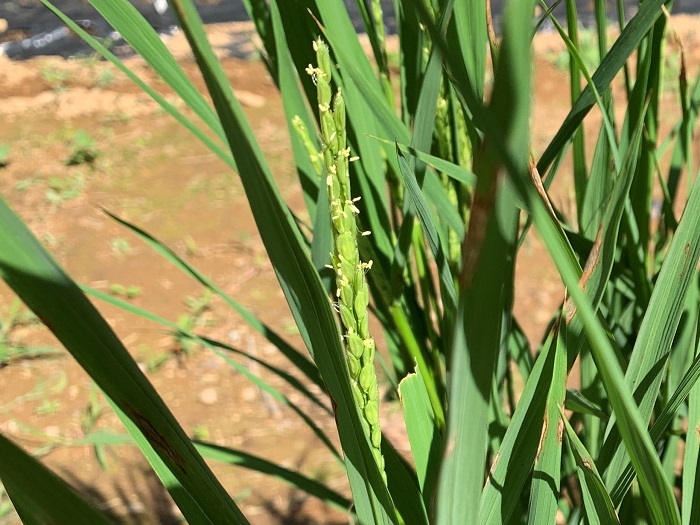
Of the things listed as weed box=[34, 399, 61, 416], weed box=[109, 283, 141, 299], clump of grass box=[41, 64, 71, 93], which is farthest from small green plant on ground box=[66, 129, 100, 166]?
weed box=[34, 399, 61, 416]

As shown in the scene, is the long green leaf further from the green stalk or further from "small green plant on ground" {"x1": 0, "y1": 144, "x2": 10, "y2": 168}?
"small green plant on ground" {"x1": 0, "y1": 144, "x2": 10, "y2": 168}

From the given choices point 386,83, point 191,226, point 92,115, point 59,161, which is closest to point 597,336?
point 386,83

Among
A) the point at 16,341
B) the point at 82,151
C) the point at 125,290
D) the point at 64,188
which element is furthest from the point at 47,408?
the point at 82,151

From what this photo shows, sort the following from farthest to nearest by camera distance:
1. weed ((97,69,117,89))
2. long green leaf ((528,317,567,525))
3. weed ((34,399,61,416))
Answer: weed ((97,69,117,89)) → weed ((34,399,61,416)) → long green leaf ((528,317,567,525))

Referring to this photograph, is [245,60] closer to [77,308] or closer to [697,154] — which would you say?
[697,154]

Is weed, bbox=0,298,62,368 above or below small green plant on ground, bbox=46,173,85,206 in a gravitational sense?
below

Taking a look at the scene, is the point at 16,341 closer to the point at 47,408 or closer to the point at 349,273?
the point at 47,408
